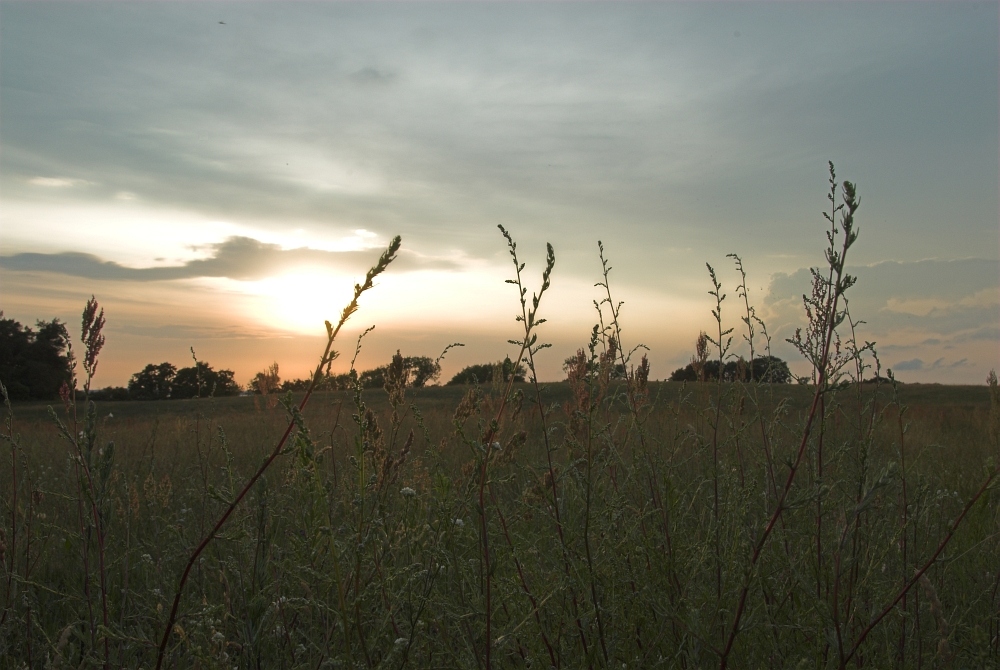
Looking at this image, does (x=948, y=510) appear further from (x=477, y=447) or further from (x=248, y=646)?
(x=248, y=646)

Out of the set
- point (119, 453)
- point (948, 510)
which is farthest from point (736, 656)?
point (119, 453)

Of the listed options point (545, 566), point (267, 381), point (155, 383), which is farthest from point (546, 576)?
point (155, 383)

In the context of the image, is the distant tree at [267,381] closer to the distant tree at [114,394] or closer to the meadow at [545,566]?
the meadow at [545,566]

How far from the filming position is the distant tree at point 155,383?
44.8m

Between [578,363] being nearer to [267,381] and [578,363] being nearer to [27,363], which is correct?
[267,381]

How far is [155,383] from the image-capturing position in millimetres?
45594

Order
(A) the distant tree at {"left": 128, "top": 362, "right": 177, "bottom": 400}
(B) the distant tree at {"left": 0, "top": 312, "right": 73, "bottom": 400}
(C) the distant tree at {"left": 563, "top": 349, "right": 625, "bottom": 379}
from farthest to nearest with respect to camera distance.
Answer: (A) the distant tree at {"left": 128, "top": 362, "right": 177, "bottom": 400}, (B) the distant tree at {"left": 0, "top": 312, "right": 73, "bottom": 400}, (C) the distant tree at {"left": 563, "top": 349, "right": 625, "bottom": 379}

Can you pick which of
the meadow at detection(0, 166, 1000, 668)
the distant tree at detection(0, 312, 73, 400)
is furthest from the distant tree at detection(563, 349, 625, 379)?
the distant tree at detection(0, 312, 73, 400)

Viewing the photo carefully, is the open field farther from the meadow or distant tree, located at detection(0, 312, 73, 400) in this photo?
distant tree, located at detection(0, 312, 73, 400)

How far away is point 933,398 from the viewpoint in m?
30.3

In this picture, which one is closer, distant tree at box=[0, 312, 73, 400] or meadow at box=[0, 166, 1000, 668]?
meadow at box=[0, 166, 1000, 668]

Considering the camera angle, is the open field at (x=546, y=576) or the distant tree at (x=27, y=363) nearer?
A: the open field at (x=546, y=576)

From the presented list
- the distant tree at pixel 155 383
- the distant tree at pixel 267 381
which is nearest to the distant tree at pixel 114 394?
the distant tree at pixel 155 383

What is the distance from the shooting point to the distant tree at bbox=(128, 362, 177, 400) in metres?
44.8
